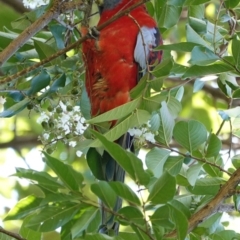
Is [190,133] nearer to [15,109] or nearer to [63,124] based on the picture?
[63,124]

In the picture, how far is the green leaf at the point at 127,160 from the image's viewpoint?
41.9 inches

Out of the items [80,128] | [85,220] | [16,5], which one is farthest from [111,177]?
[16,5]

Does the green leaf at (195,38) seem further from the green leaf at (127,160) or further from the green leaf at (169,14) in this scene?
the green leaf at (127,160)

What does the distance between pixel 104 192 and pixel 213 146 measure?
36 centimetres

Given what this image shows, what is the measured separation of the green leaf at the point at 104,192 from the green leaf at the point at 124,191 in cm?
1

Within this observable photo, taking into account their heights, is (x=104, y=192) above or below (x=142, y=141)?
above

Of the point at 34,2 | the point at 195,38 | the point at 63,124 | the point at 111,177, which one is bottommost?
the point at 111,177

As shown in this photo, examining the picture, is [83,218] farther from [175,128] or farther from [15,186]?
[15,186]

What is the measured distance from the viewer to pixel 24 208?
1208 millimetres

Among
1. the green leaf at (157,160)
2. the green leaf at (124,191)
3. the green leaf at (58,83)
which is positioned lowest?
the green leaf at (157,160)

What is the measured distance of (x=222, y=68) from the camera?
1.34 m

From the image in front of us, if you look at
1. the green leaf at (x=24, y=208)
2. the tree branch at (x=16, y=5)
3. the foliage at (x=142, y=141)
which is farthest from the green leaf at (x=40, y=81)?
the tree branch at (x=16, y=5)

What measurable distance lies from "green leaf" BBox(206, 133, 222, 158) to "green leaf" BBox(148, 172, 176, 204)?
0.29m

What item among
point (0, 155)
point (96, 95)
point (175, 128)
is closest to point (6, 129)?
point (0, 155)
